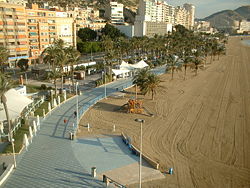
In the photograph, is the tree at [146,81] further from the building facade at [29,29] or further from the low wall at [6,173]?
the building facade at [29,29]

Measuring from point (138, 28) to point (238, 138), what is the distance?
123673mm

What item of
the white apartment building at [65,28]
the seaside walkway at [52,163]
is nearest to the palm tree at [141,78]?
the seaside walkway at [52,163]

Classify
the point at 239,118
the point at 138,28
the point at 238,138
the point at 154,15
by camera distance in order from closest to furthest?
the point at 238,138 < the point at 239,118 < the point at 138,28 < the point at 154,15

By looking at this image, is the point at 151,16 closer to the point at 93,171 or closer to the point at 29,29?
the point at 29,29

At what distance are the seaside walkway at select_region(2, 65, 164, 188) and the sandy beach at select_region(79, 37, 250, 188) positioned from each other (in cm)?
315

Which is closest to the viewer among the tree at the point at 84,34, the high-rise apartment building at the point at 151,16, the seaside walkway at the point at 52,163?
the seaside walkway at the point at 52,163

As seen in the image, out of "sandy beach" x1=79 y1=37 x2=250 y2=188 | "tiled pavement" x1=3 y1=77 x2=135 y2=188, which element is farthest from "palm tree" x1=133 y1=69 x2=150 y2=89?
"tiled pavement" x1=3 y1=77 x2=135 y2=188

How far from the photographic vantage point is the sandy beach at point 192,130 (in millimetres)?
19156

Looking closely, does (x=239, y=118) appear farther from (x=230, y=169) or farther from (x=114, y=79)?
(x=114, y=79)

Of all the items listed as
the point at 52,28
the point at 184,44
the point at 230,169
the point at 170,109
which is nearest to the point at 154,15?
the point at 184,44

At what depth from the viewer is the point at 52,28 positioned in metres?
76.6

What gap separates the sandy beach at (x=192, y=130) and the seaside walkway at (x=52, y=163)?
10.4 feet

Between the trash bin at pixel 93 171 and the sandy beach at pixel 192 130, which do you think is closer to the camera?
the trash bin at pixel 93 171

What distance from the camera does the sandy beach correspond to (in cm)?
1916
